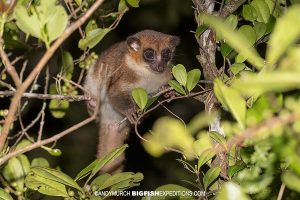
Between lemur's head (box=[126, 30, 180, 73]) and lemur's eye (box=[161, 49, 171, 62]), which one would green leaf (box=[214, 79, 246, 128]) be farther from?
lemur's eye (box=[161, 49, 171, 62])

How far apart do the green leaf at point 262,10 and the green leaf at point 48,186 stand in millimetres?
1395

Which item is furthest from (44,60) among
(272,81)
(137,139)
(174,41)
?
(137,139)

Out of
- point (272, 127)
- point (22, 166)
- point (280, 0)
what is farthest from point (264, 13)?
point (272, 127)

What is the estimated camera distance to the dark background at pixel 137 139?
6.60 m

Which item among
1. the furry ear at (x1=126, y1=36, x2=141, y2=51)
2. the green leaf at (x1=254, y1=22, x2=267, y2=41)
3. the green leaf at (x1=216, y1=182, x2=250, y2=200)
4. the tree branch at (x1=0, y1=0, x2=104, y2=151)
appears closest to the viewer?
the green leaf at (x1=216, y1=182, x2=250, y2=200)

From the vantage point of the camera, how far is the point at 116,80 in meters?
4.85

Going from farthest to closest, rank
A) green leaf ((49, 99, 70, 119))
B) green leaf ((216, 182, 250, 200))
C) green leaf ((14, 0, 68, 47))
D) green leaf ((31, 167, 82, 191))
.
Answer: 1. green leaf ((49, 99, 70, 119))
2. green leaf ((31, 167, 82, 191))
3. green leaf ((14, 0, 68, 47))
4. green leaf ((216, 182, 250, 200))

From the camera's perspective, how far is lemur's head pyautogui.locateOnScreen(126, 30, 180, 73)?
199 inches

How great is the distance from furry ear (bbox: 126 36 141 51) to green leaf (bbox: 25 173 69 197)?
288 cm

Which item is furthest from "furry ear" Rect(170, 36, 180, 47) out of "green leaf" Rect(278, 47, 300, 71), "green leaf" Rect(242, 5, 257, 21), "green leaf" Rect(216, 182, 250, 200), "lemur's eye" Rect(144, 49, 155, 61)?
"green leaf" Rect(278, 47, 300, 71)

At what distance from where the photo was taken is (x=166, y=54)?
5.19 meters

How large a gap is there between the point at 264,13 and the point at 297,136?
6.64ft

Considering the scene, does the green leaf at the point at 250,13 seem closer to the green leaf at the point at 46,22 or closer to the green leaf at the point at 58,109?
the green leaf at the point at 58,109

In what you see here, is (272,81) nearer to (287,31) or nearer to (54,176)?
(287,31)
